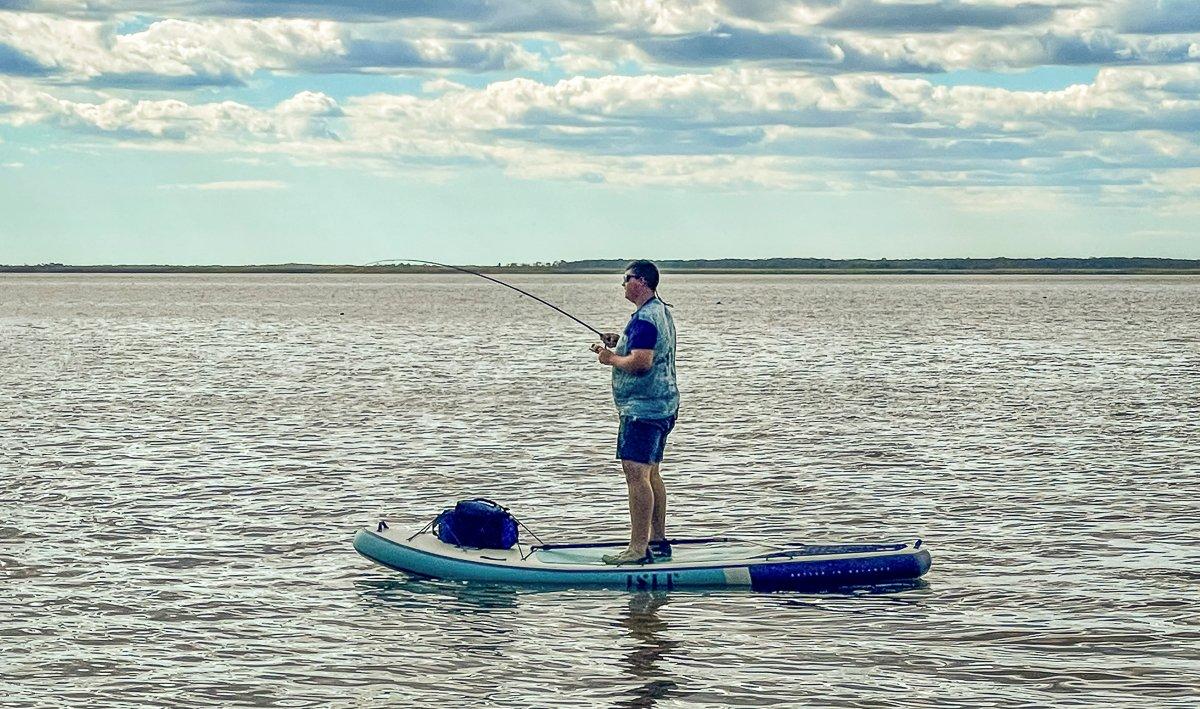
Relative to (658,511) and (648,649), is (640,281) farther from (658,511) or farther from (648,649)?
(648,649)

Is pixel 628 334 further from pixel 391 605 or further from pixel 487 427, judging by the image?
pixel 487 427

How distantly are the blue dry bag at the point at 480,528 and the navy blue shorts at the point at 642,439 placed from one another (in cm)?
143

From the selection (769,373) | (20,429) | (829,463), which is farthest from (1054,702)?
(769,373)

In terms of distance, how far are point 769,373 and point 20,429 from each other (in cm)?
1937

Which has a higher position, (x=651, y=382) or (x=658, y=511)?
(x=651, y=382)

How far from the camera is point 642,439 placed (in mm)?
12109

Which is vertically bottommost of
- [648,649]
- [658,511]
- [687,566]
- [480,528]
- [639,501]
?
[648,649]

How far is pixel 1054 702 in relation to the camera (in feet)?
30.4

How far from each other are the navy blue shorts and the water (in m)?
1.03

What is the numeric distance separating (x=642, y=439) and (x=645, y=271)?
1225 millimetres

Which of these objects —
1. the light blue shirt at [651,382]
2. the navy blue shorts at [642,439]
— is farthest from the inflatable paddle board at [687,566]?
the light blue shirt at [651,382]

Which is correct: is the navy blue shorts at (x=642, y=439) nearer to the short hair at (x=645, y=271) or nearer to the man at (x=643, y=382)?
the man at (x=643, y=382)

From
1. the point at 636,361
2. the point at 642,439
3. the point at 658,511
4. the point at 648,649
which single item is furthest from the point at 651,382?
the point at 648,649

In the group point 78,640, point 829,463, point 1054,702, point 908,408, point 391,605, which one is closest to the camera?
point 1054,702
